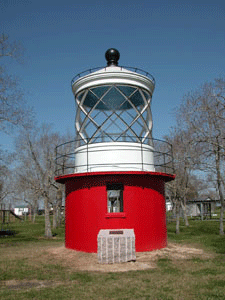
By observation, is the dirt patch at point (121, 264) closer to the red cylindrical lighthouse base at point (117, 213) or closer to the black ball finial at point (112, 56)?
the red cylindrical lighthouse base at point (117, 213)

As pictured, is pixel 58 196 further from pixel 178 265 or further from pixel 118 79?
pixel 178 265

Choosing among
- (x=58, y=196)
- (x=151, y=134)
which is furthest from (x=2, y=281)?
(x=58, y=196)

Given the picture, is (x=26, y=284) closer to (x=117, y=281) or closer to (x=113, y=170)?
(x=117, y=281)

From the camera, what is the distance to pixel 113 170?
44.5ft

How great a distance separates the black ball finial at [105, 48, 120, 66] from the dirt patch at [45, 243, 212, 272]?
8.81m

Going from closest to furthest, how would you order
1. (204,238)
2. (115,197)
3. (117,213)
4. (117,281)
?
(117,281)
(117,213)
(204,238)
(115,197)

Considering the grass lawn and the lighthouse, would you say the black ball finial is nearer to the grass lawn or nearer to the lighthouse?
the lighthouse

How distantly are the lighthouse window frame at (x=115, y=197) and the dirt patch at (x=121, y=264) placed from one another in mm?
2653

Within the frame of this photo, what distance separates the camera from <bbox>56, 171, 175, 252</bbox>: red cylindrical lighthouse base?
13.2 meters

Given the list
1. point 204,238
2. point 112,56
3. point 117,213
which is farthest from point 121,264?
point 204,238

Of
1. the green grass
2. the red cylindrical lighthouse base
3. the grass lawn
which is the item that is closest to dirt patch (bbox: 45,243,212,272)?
the grass lawn

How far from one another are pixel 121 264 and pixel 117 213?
2593mm

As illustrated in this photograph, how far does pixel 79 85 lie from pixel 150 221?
7072 mm

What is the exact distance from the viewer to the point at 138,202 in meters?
13.5
